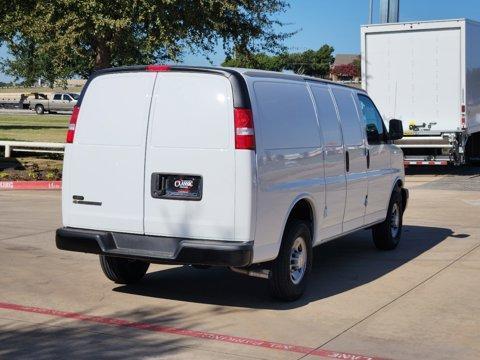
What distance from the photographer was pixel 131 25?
56.1ft

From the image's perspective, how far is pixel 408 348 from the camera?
18.7 feet

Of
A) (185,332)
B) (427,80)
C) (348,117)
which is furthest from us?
(427,80)

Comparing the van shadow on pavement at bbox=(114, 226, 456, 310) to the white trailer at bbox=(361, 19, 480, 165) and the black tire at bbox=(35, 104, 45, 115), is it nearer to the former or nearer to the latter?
the white trailer at bbox=(361, 19, 480, 165)

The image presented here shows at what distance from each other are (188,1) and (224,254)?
11927 mm

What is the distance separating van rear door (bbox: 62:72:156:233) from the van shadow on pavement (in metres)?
1.08

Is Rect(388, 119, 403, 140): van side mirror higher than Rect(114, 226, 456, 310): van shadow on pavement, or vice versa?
Rect(388, 119, 403, 140): van side mirror

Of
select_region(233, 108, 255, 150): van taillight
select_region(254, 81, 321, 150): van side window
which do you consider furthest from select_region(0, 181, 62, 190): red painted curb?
select_region(233, 108, 255, 150): van taillight

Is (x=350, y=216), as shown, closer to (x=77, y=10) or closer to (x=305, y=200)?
(x=305, y=200)

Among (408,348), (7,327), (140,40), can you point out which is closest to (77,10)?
(140,40)

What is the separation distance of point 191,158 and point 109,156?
0.84 metres

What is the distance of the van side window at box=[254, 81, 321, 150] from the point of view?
6523mm

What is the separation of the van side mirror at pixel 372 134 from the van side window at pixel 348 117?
323 mm

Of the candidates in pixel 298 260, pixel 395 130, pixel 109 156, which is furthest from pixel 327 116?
pixel 109 156

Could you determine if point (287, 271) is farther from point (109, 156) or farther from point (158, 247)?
point (109, 156)
